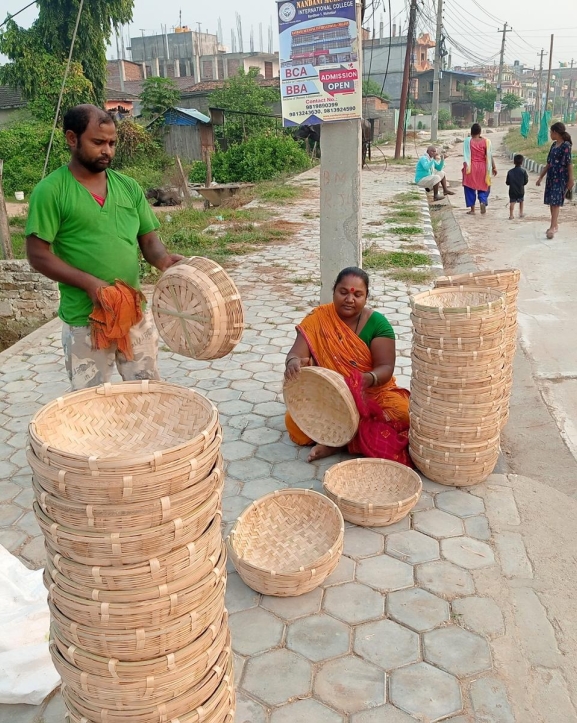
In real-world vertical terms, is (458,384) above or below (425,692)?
above

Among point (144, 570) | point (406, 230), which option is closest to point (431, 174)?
point (406, 230)

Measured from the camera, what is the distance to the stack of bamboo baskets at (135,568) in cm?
153

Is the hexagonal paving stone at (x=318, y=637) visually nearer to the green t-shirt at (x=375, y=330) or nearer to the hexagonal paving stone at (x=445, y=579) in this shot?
the hexagonal paving stone at (x=445, y=579)

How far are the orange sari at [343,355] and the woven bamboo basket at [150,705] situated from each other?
207cm

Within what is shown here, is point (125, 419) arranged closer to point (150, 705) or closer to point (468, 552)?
point (150, 705)

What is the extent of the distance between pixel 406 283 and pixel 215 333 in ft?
17.0

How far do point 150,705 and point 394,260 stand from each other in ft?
24.9

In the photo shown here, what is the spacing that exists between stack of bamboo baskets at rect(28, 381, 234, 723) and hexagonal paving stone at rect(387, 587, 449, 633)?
90cm

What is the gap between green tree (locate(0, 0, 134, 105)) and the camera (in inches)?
944

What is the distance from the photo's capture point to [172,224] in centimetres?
1220

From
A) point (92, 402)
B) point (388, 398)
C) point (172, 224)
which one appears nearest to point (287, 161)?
point (172, 224)

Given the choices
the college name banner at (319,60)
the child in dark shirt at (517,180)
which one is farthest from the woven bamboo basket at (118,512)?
the child in dark shirt at (517,180)

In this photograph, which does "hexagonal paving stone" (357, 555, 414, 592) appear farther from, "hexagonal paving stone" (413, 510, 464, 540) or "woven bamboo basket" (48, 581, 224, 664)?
"woven bamboo basket" (48, 581, 224, 664)

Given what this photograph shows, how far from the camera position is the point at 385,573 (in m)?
2.83
